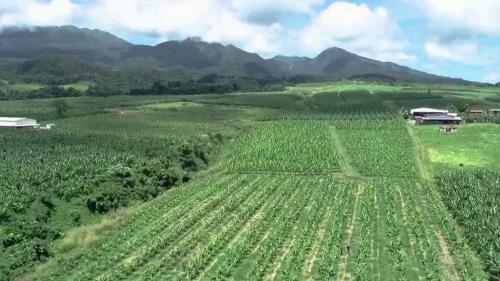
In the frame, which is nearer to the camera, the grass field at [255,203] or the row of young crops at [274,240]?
the row of young crops at [274,240]

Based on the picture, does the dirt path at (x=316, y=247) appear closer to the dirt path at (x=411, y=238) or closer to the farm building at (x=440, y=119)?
the dirt path at (x=411, y=238)

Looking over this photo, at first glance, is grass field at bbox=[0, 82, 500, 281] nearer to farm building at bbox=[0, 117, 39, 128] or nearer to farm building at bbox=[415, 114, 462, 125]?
farm building at bbox=[415, 114, 462, 125]

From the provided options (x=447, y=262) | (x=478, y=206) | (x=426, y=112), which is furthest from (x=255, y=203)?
→ (x=426, y=112)

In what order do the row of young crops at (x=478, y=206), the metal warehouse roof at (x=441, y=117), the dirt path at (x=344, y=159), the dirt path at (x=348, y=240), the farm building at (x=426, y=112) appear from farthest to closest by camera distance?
the farm building at (x=426, y=112) < the metal warehouse roof at (x=441, y=117) < the dirt path at (x=344, y=159) < the row of young crops at (x=478, y=206) < the dirt path at (x=348, y=240)

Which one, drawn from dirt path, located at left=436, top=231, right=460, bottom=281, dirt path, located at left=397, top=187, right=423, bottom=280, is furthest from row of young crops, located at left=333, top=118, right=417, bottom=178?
dirt path, located at left=436, top=231, right=460, bottom=281

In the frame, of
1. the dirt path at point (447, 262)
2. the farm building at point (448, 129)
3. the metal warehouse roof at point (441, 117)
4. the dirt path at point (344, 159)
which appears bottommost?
the dirt path at point (344, 159)

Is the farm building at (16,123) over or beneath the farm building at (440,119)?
beneath

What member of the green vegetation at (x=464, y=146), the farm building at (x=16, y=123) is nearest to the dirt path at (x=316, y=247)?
the green vegetation at (x=464, y=146)
